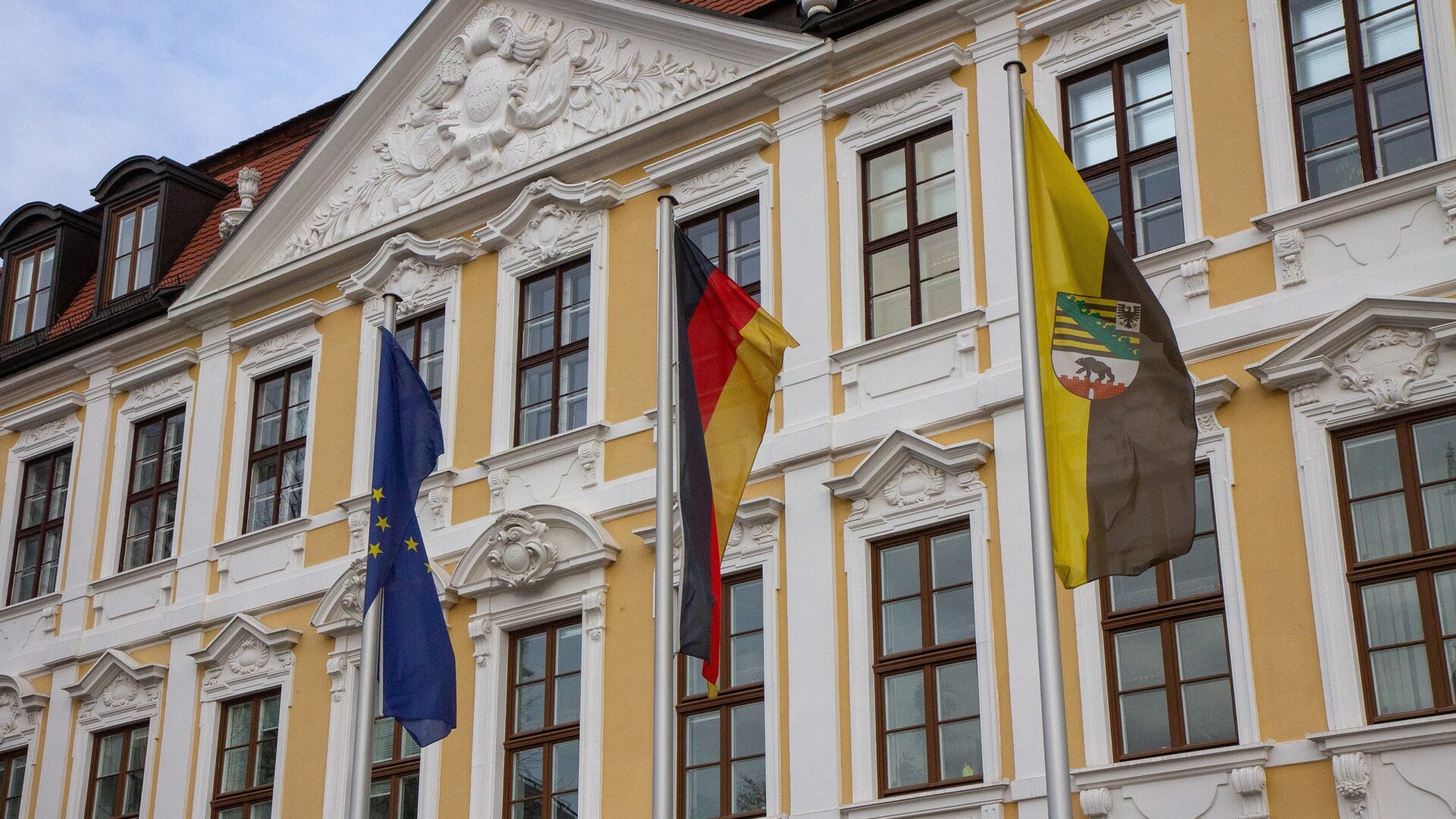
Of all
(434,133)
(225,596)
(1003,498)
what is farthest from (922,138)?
(225,596)

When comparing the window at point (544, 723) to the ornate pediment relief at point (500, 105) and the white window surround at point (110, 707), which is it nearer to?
the white window surround at point (110, 707)

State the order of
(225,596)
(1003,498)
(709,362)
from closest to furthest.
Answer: (709,362), (1003,498), (225,596)

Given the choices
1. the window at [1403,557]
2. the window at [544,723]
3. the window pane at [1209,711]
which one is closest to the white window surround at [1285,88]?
the window at [1403,557]

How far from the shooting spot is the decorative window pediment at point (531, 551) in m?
16.1

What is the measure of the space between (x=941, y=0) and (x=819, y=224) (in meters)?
2.09

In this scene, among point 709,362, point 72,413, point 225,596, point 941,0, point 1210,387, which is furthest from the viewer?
point 72,413

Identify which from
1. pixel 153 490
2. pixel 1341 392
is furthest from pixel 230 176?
pixel 1341 392

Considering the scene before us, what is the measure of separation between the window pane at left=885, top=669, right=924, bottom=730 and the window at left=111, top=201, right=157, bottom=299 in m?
11.4

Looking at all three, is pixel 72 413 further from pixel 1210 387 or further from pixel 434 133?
pixel 1210 387

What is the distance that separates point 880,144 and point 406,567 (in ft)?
17.6

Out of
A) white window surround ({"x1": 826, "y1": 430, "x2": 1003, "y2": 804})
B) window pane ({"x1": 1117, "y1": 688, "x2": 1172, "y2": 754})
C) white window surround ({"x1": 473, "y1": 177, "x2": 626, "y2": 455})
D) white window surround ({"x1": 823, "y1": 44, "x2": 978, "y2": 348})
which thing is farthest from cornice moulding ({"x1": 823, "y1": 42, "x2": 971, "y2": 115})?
window pane ({"x1": 1117, "y1": 688, "x2": 1172, "y2": 754})

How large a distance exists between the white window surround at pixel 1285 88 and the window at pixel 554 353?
6.34 meters

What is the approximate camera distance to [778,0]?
17.3m

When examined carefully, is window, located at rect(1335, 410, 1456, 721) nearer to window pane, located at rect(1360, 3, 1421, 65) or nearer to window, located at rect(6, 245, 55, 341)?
window pane, located at rect(1360, 3, 1421, 65)
